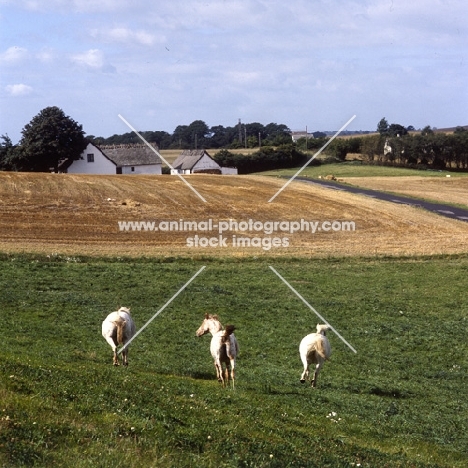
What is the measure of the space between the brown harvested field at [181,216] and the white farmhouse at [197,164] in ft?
94.4

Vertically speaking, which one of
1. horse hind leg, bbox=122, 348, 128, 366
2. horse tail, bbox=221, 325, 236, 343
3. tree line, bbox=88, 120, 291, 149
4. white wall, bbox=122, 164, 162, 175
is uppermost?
tree line, bbox=88, 120, 291, 149

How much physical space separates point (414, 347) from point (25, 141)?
251 ft

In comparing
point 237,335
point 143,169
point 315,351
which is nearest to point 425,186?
point 143,169

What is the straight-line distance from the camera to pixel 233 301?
100ft

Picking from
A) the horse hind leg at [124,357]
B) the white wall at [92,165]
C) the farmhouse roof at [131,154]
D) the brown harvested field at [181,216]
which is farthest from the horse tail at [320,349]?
the farmhouse roof at [131,154]

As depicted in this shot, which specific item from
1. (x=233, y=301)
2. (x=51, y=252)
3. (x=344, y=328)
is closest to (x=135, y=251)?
(x=51, y=252)

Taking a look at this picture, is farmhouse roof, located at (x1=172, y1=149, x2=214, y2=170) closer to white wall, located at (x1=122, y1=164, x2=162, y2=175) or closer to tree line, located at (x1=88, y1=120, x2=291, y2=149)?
white wall, located at (x1=122, y1=164, x2=162, y2=175)

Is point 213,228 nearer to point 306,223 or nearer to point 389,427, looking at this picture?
point 306,223

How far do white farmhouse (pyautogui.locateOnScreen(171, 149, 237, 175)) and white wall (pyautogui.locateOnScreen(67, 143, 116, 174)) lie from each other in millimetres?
12326

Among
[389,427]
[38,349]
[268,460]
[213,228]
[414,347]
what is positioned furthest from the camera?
[213,228]

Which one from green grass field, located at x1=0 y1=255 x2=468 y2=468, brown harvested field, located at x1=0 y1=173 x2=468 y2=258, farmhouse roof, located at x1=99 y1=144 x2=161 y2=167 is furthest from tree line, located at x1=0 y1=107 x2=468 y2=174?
green grass field, located at x1=0 y1=255 x2=468 y2=468

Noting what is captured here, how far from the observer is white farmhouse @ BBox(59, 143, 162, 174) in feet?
314

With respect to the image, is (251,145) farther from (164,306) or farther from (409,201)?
(164,306)

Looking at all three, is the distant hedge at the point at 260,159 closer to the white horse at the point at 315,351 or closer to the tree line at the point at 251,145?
the tree line at the point at 251,145
